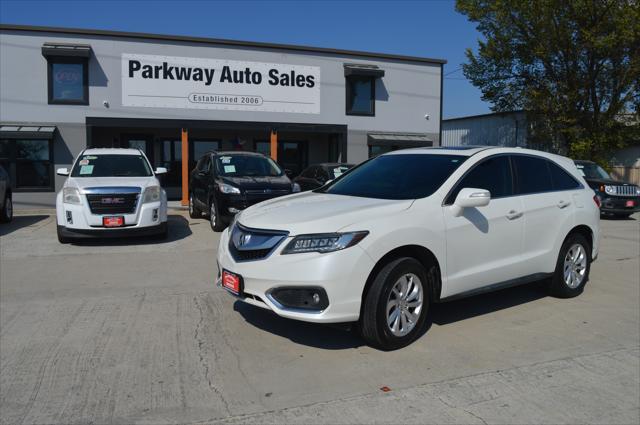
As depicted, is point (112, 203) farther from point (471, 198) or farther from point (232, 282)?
point (471, 198)

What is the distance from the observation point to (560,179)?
6.27m

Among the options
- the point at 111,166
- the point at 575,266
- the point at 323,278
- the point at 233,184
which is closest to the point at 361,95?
the point at 233,184

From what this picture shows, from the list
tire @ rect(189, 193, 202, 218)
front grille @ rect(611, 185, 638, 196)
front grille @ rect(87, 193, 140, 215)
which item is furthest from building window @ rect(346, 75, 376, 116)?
front grille @ rect(87, 193, 140, 215)

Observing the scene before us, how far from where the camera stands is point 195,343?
4711 mm

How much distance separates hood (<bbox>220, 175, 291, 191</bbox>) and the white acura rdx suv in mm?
5178

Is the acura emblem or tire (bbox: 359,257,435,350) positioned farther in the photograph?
the acura emblem

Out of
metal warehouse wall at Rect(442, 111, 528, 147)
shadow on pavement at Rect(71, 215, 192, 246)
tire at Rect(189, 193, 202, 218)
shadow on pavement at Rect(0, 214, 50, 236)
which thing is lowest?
shadow on pavement at Rect(71, 215, 192, 246)

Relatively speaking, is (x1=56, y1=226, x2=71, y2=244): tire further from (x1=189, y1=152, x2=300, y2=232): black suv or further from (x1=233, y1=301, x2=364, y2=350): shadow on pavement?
(x1=233, y1=301, x2=364, y2=350): shadow on pavement

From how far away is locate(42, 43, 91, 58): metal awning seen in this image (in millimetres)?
16266

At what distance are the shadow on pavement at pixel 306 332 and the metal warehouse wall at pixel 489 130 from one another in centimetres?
2177

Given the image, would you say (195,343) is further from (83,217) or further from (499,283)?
(83,217)

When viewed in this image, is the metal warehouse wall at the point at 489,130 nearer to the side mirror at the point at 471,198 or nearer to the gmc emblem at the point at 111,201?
the gmc emblem at the point at 111,201

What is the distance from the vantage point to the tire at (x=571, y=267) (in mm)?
6148

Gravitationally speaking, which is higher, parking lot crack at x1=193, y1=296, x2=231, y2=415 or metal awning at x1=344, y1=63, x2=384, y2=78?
metal awning at x1=344, y1=63, x2=384, y2=78
